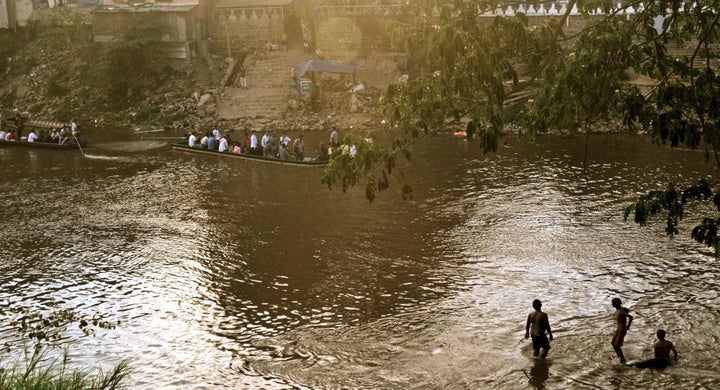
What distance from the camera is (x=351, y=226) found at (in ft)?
69.1

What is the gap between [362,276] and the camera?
17.2 meters

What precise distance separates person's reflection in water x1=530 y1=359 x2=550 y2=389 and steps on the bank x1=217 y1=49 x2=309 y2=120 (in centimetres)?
2910

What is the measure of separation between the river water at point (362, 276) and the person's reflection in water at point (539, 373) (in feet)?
0.13

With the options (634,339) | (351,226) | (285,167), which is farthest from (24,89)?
(634,339)

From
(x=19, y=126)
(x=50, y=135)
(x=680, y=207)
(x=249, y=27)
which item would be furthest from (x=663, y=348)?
(x=249, y=27)

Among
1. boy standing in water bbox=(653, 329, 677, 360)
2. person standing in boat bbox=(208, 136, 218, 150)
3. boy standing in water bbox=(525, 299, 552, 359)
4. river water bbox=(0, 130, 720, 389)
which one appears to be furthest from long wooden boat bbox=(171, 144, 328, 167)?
boy standing in water bbox=(653, 329, 677, 360)

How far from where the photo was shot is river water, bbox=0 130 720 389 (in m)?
13.0

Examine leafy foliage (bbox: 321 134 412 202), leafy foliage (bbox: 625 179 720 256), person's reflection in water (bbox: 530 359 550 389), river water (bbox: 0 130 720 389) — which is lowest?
person's reflection in water (bbox: 530 359 550 389)

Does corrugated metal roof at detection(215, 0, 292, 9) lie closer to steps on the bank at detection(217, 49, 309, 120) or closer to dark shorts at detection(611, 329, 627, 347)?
steps on the bank at detection(217, 49, 309, 120)

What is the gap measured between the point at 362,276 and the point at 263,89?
27523 millimetres

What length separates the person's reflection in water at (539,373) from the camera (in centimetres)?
1209

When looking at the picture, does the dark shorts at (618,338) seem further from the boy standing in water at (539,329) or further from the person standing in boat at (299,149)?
the person standing in boat at (299,149)

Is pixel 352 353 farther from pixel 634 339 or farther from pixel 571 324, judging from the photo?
pixel 634 339

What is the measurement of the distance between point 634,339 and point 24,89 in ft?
148
